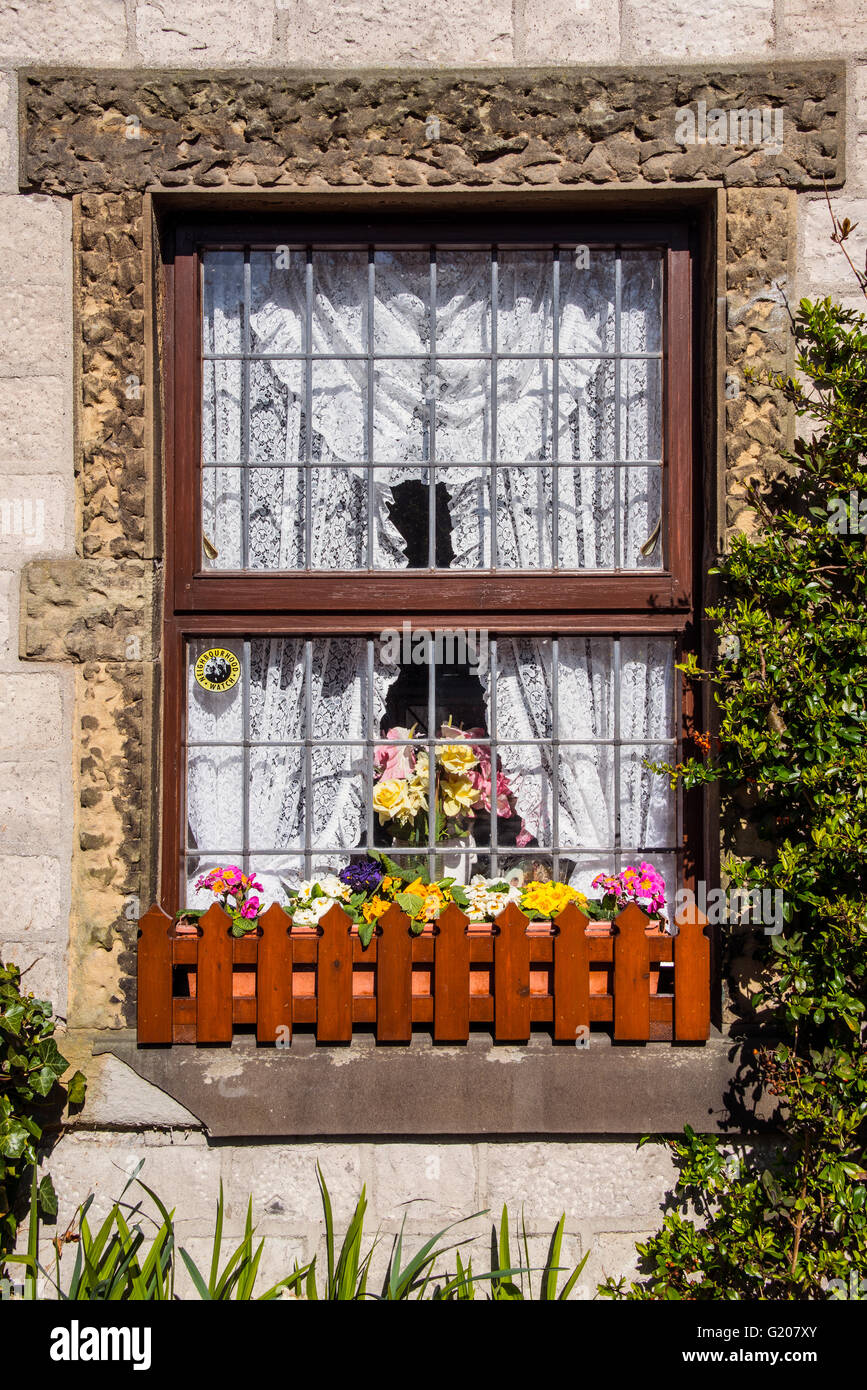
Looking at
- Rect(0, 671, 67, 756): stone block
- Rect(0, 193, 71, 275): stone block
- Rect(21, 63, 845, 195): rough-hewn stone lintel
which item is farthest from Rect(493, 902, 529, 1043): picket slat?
Rect(0, 193, 71, 275): stone block

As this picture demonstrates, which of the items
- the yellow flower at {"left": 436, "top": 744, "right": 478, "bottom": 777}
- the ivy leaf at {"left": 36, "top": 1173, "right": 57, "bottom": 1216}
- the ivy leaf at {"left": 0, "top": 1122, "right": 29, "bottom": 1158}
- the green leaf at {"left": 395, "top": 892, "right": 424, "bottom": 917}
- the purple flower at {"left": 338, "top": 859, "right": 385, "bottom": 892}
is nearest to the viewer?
the ivy leaf at {"left": 0, "top": 1122, "right": 29, "bottom": 1158}

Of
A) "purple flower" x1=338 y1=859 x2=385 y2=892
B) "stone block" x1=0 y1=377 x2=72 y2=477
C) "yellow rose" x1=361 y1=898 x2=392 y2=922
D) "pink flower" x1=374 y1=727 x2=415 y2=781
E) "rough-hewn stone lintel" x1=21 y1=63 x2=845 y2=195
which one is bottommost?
"yellow rose" x1=361 y1=898 x2=392 y2=922

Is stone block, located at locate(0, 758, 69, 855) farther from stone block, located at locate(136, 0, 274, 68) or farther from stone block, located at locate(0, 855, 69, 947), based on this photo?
stone block, located at locate(136, 0, 274, 68)

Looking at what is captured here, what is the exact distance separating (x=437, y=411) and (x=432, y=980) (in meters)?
1.67

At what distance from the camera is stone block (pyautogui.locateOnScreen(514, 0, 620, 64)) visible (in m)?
2.65

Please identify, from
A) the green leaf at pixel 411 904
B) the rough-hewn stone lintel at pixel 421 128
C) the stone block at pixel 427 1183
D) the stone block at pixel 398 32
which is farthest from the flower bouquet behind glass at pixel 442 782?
the stone block at pixel 398 32

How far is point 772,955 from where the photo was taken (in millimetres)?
2576

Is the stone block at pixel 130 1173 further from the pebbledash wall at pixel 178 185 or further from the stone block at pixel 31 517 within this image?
the stone block at pixel 31 517

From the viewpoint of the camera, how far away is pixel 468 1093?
99.6 inches

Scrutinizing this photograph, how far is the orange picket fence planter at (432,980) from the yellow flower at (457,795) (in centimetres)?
40

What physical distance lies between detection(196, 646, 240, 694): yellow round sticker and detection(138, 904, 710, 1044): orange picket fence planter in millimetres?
674

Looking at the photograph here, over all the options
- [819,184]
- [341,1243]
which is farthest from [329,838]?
[819,184]

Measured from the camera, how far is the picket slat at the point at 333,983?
2541 millimetres
